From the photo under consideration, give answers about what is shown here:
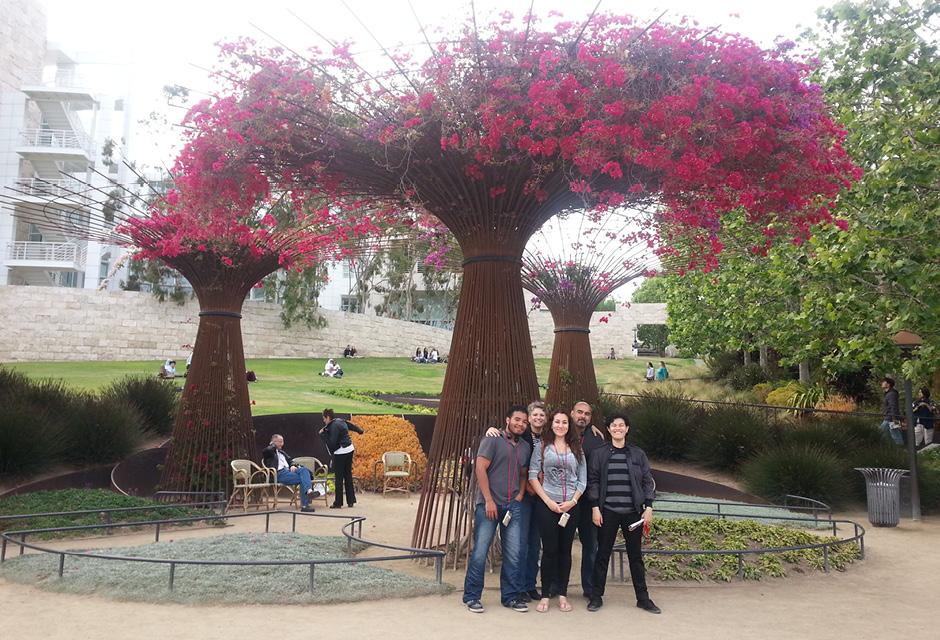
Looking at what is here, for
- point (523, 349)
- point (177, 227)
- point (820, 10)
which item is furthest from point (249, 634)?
point (820, 10)

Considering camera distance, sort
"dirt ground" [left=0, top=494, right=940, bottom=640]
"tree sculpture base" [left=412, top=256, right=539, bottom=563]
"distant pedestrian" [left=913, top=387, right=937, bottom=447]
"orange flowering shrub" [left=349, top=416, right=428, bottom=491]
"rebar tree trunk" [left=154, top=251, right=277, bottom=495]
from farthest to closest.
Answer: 1. "distant pedestrian" [left=913, top=387, right=937, bottom=447]
2. "orange flowering shrub" [left=349, top=416, right=428, bottom=491]
3. "rebar tree trunk" [left=154, top=251, right=277, bottom=495]
4. "tree sculpture base" [left=412, top=256, right=539, bottom=563]
5. "dirt ground" [left=0, top=494, right=940, bottom=640]

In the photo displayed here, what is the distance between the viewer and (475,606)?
15.5 ft

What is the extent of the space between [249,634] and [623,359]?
41.0 metres

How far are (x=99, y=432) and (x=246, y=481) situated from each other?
257 cm

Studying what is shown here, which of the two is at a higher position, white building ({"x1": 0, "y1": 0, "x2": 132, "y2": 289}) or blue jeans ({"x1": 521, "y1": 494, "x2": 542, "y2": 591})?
white building ({"x1": 0, "y1": 0, "x2": 132, "y2": 289})

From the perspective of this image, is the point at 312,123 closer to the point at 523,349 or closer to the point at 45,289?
the point at 523,349

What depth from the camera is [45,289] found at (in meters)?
26.9

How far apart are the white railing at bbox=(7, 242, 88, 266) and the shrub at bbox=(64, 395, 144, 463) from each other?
80.2 ft

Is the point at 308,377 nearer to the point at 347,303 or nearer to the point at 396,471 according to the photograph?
the point at 396,471

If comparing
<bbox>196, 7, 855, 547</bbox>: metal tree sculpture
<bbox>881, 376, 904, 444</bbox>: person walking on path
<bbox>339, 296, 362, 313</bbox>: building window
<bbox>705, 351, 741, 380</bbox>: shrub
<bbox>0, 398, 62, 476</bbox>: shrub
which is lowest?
<bbox>0, 398, 62, 476</bbox>: shrub

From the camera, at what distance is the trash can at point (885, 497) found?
9102 millimetres

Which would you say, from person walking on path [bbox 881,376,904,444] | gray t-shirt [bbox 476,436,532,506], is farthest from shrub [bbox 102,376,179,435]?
person walking on path [bbox 881,376,904,444]

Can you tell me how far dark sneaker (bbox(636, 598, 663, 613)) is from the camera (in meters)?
4.86

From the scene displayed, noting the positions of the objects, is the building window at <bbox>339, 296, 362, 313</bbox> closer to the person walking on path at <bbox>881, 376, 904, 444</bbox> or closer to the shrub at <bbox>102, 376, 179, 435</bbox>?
the shrub at <bbox>102, 376, 179, 435</bbox>
